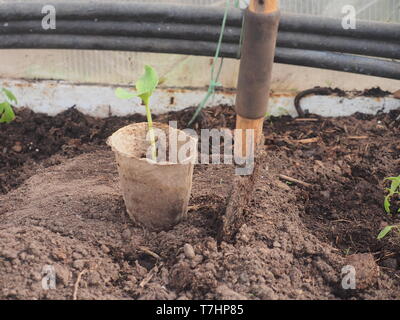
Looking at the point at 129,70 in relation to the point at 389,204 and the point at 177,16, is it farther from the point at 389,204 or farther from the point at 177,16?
the point at 389,204

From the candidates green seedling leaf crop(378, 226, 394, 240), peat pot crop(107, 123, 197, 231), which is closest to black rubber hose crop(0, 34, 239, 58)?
peat pot crop(107, 123, 197, 231)

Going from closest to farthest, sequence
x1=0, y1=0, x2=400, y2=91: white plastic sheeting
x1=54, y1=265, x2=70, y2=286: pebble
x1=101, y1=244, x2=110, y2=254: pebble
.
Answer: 1. x1=54, y1=265, x2=70, y2=286: pebble
2. x1=101, y1=244, x2=110, y2=254: pebble
3. x1=0, y1=0, x2=400, y2=91: white plastic sheeting

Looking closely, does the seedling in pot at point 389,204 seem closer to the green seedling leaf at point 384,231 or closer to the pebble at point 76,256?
the green seedling leaf at point 384,231

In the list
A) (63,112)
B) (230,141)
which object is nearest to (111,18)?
(63,112)

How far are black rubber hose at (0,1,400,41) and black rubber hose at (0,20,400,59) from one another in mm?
22

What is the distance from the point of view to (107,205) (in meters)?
1.76

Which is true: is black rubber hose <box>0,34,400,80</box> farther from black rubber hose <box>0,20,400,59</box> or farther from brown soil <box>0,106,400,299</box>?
brown soil <box>0,106,400,299</box>

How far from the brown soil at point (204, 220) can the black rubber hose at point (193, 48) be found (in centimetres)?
29

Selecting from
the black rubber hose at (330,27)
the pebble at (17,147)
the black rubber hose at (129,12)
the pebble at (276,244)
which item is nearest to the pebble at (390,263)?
the pebble at (276,244)

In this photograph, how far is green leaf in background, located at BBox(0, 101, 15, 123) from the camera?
7.29 feet

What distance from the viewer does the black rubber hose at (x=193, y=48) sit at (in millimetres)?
2219

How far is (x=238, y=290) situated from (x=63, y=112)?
1423 millimetres

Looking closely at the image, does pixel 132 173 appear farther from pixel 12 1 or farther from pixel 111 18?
pixel 12 1

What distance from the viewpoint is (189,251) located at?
1510 millimetres
